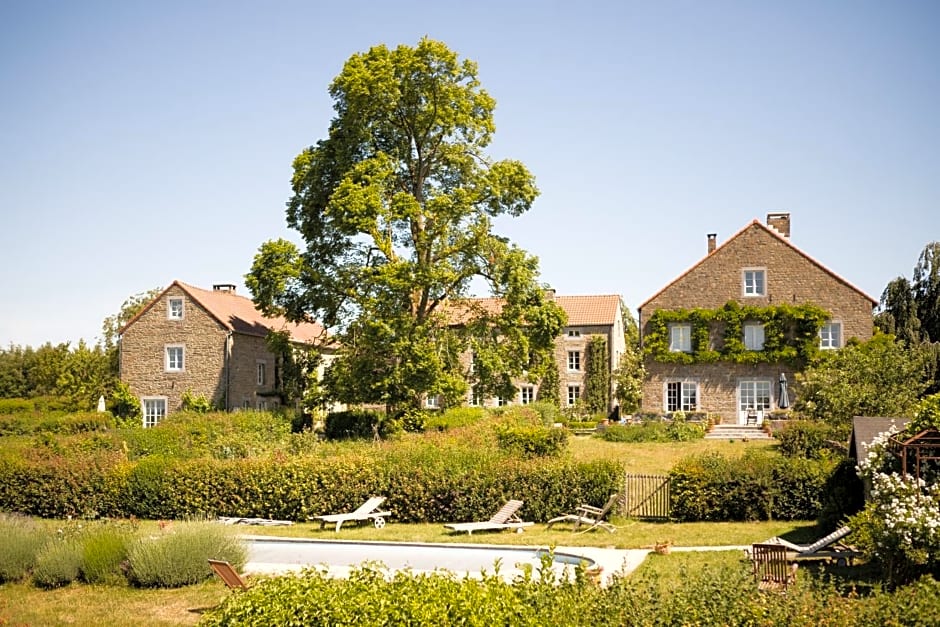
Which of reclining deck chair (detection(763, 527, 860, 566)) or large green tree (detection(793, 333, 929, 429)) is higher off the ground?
large green tree (detection(793, 333, 929, 429))

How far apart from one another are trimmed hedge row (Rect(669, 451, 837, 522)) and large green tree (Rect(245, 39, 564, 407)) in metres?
12.9

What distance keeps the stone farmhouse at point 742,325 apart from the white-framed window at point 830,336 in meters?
0.04

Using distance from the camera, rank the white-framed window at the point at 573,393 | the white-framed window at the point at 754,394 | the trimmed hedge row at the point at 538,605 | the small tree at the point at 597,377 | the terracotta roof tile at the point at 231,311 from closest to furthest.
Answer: the trimmed hedge row at the point at 538,605
the white-framed window at the point at 754,394
the terracotta roof tile at the point at 231,311
the small tree at the point at 597,377
the white-framed window at the point at 573,393

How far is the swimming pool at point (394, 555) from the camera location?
16.9 metres

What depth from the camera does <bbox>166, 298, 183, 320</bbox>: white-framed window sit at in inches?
1683

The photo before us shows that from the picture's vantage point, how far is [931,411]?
1464cm

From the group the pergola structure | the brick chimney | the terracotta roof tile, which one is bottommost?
the pergola structure

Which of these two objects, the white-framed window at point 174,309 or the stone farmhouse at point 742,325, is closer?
the stone farmhouse at point 742,325

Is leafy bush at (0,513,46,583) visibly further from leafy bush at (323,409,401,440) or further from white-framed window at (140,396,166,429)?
white-framed window at (140,396,166,429)

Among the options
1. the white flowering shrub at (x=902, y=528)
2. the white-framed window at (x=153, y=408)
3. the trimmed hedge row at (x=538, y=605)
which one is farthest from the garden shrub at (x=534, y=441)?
the white-framed window at (x=153, y=408)

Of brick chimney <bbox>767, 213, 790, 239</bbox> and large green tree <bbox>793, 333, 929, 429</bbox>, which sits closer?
large green tree <bbox>793, 333, 929, 429</bbox>

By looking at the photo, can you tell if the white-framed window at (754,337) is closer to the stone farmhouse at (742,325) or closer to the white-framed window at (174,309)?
the stone farmhouse at (742,325)

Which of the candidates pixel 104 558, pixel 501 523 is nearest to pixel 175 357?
pixel 501 523

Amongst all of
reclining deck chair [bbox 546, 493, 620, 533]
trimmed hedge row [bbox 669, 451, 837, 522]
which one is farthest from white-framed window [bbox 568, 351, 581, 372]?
trimmed hedge row [bbox 669, 451, 837, 522]
